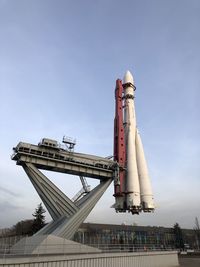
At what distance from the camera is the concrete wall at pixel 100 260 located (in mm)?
18938

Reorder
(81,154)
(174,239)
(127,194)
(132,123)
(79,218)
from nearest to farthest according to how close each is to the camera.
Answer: (79,218) → (81,154) → (127,194) → (132,123) → (174,239)

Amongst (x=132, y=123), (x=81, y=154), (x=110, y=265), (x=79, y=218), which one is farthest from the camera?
(x=132, y=123)

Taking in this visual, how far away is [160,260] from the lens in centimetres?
3428

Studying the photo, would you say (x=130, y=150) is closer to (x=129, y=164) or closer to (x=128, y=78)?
(x=129, y=164)

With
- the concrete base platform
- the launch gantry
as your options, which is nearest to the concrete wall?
the concrete base platform

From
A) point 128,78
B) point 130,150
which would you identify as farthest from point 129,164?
point 128,78

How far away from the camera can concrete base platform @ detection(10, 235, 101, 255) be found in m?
26.9

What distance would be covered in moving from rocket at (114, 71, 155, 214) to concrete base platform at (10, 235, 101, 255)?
1240cm

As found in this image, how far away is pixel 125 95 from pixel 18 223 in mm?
66864

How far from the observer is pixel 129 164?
140 ft

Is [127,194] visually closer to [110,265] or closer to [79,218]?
[79,218]

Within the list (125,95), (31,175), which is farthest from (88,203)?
(125,95)

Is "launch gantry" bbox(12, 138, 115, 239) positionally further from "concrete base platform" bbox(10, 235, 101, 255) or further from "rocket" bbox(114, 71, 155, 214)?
"rocket" bbox(114, 71, 155, 214)

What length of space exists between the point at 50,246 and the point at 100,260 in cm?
573
